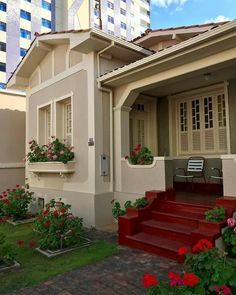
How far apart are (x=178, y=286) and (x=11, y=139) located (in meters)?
10.4

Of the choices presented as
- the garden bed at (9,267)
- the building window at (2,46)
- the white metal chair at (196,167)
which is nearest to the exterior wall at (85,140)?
the white metal chair at (196,167)

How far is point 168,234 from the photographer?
5.29 metres

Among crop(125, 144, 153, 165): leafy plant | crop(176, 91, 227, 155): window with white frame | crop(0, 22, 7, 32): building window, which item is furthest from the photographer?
crop(0, 22, 7, 32): building window

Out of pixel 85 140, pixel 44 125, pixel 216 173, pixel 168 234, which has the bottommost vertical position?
pixel 168 234

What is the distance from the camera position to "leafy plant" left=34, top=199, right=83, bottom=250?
17.6 ft

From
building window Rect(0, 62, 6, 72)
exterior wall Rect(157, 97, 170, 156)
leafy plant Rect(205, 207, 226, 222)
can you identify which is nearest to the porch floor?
leafy plant Rect(205, 207, 226, 222)

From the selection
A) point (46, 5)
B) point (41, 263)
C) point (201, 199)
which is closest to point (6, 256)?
point (41, 263)

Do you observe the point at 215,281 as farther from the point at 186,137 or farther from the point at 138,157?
the point at 186,137

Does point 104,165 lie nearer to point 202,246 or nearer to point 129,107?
point 129,107

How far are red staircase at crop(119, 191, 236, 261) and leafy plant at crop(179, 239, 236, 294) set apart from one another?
1.71 meters

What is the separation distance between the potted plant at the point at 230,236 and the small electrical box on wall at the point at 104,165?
11.8 ft

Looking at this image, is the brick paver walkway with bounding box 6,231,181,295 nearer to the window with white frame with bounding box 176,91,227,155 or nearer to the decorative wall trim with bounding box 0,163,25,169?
the window with white frame with bounding box 176,91,227,155

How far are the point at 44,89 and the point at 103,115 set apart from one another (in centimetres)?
339

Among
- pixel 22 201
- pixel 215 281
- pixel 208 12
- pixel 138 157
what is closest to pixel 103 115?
pixel 138 157
